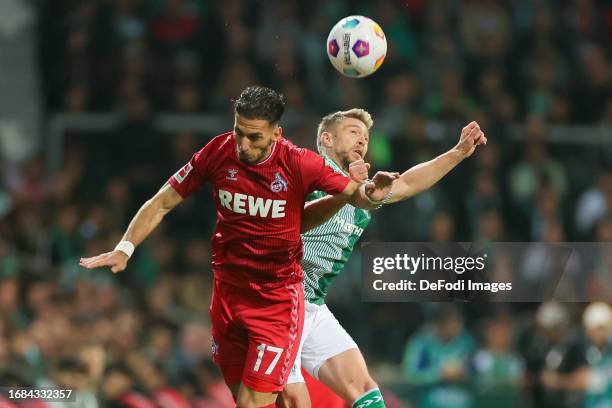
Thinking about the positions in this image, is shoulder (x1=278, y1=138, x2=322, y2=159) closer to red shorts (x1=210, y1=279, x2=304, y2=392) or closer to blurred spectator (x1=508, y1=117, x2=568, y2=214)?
red shorts (x1=210, y1=279, x2=304, y2=392)

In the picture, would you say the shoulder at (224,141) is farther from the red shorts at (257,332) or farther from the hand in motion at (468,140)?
the hand in motion at (468,140)

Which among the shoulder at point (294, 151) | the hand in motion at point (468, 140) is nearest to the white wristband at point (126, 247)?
the shoulder at point (294, 151)

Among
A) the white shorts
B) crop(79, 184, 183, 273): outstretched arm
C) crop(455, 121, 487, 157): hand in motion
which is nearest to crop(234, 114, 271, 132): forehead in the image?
crop(79, 184, 183, 273): outstretched arm

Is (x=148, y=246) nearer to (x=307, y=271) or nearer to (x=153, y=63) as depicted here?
(x=153, y=63)

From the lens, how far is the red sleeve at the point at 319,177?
4.83 metres

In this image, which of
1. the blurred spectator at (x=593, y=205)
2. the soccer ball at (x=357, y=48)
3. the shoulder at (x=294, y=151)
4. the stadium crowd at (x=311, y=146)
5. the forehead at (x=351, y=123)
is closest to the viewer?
the shoulder at (x=294, y=151)

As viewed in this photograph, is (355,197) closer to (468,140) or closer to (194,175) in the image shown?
(468,140)

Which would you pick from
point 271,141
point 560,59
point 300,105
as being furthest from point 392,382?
point 560,59

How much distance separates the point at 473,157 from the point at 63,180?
→ 3471mm

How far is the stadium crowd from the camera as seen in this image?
8.05 meters

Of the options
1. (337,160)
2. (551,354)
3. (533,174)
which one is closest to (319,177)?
(337,160)

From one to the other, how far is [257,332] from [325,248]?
0.86 metres

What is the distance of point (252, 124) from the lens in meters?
4.73

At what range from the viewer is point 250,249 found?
4.96m
